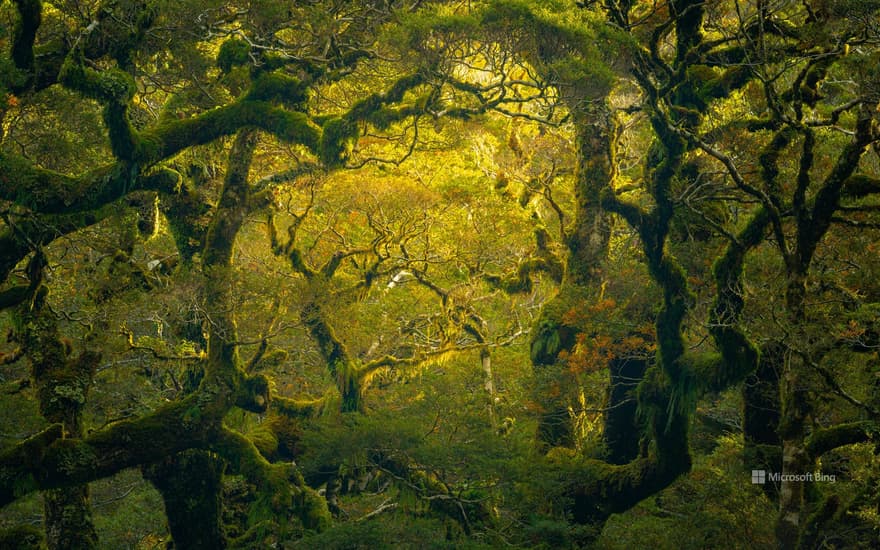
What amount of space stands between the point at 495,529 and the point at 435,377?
20.3 ft

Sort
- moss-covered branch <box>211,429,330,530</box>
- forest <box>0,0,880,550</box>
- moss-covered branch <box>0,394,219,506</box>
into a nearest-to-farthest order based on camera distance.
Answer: moss-covered branch <box>0,394,219,506</box>
forest <box>0,0,880,550</box>
moss-covered branch <box>211,429,330,530</box>

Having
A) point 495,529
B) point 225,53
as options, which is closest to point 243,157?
point 225,53

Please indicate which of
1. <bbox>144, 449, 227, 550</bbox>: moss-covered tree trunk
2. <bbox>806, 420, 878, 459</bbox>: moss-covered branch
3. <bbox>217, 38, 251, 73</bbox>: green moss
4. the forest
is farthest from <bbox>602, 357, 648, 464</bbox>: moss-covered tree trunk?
<bbox>217, 38, 251, 73</bbox>: green moss

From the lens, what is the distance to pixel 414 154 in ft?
57.7

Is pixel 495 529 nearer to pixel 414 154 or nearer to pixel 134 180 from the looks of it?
pixel 134 180

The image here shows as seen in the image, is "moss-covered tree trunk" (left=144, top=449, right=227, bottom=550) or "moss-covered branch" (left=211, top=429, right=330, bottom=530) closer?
"moss-covered branch" (left=211, top=429, right=330, bottom=530)

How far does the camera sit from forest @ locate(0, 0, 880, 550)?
1020 cm

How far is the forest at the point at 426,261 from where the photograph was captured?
1020 centimetres

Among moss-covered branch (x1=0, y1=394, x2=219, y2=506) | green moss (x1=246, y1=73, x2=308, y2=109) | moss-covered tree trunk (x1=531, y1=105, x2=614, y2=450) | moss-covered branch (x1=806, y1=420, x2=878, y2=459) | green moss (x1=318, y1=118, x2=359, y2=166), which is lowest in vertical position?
moss-covered branch (x1=0, y1=394, x2=219, y2=506)

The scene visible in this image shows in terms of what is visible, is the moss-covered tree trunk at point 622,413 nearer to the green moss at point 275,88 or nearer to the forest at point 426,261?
the forest at point 426,261

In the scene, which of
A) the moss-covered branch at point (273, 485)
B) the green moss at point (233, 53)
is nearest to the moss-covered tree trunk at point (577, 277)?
the moss-covered branch at point (273, 485)

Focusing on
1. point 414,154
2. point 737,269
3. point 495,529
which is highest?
point 414,154

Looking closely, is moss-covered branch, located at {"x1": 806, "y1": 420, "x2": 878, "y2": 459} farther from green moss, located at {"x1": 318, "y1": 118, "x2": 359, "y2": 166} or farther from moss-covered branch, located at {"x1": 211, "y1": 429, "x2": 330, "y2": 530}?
green moss, located at {"x1": 318, "y1": 118, "x2": 359, "y2": 166}

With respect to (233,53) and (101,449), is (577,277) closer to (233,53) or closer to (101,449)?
(233,53)
